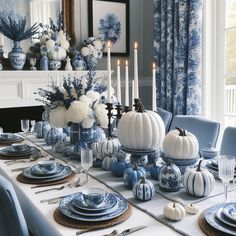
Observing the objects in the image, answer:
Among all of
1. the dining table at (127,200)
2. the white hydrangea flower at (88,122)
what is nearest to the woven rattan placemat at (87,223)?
the dining table at (127,200)

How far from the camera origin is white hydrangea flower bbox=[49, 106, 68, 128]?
1742mm

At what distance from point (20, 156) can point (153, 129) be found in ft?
2.75

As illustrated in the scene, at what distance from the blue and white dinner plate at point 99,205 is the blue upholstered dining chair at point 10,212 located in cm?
19

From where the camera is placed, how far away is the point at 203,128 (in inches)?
87.7

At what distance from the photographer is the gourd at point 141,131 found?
4.79 feet

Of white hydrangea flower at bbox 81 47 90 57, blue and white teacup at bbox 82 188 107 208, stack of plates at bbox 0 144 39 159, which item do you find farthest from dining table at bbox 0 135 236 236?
white hydrangea flower at bbox 81 47 90 57

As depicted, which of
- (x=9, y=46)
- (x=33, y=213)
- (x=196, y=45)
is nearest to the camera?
(x=33, y=213)

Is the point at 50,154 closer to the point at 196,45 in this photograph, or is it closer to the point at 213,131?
the point at 213,131

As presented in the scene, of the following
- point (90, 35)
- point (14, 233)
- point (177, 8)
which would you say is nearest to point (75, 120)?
point (14, 233)

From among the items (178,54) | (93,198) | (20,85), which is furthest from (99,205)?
(20,85)

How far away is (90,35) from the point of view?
3973 mm

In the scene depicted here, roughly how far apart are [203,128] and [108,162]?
902 millimetres

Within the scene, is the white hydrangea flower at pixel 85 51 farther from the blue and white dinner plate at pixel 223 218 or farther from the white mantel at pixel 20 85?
the blue and white dinner plate at pixel 223 218

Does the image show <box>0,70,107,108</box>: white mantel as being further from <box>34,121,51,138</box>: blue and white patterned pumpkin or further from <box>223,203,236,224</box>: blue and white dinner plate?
<box>223,203,236,224</box>: blue and white dinner plate
